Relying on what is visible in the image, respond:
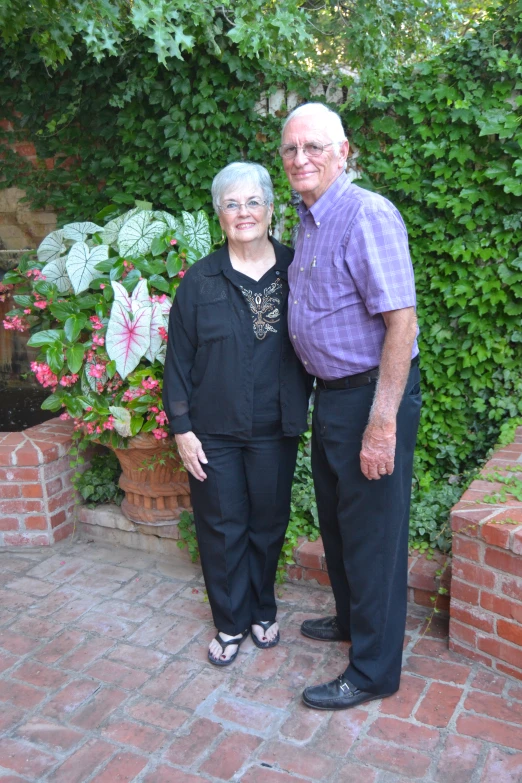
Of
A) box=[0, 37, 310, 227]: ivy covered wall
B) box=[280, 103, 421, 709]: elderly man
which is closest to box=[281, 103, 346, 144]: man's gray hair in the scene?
box=[280, 103, 421, 709]: elderly man

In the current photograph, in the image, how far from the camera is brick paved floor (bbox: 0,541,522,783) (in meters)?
1.95

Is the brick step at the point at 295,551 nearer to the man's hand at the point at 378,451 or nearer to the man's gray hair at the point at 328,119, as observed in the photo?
the man's hand at the point at 378,451

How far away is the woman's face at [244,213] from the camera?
2.13 metres

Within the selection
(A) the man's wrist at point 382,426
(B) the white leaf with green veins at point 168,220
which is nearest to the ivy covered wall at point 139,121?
(B) the white leaf with green veins at point 168,220

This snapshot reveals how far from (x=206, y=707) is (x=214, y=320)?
125cm

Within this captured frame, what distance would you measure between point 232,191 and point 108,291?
1013 mm

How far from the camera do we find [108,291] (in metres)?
2.94

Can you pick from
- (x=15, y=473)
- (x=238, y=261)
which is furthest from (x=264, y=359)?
(x=15, y=473)

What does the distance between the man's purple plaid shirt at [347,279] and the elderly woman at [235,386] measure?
0.17 m

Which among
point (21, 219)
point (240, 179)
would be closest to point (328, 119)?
point (240, 179)

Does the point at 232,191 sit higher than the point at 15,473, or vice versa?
the point at 232,191

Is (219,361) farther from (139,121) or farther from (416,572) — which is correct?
(139,121)

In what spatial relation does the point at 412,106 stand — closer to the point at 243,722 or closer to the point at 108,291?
the point at 108,291

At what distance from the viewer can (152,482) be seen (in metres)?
3.05
